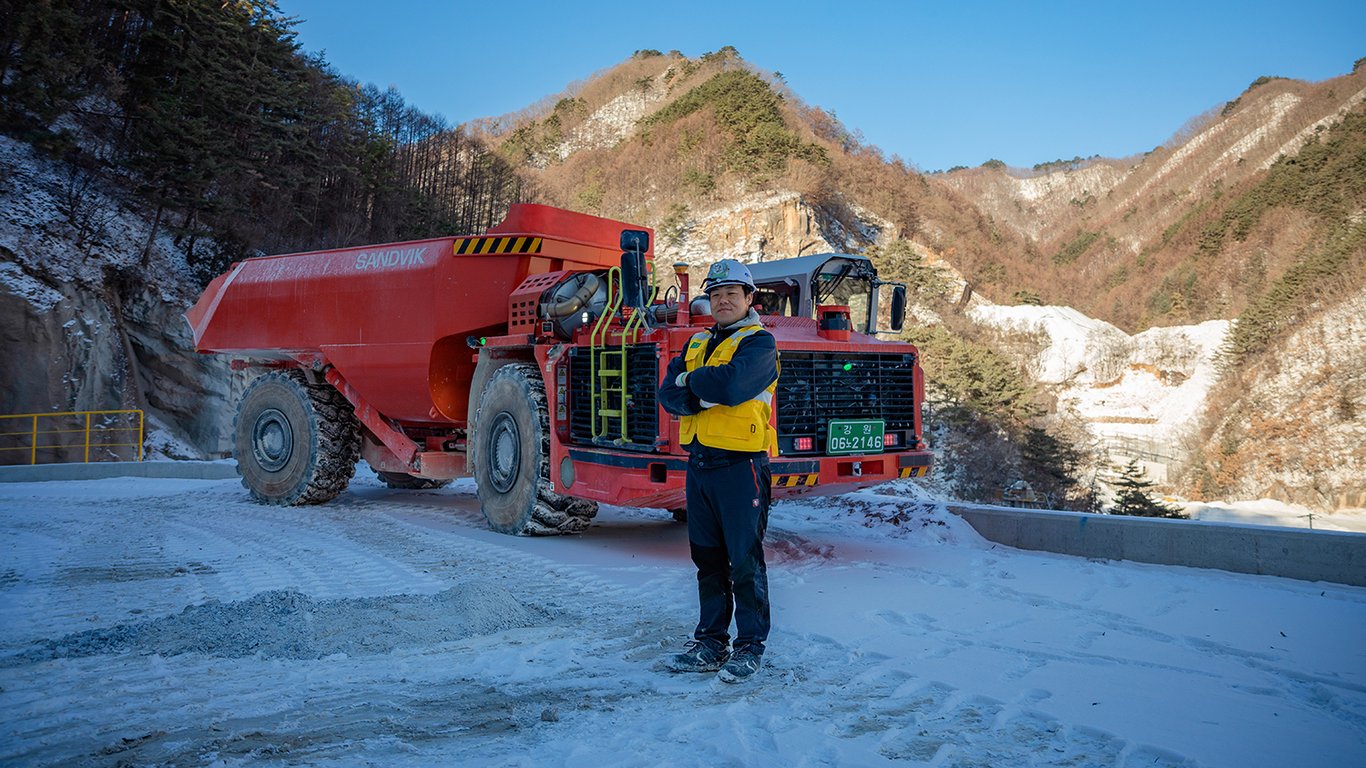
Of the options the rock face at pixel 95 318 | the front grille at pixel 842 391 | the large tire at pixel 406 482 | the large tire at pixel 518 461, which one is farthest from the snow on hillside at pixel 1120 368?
the large tire at pixel 518 461

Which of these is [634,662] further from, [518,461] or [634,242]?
[518,461]

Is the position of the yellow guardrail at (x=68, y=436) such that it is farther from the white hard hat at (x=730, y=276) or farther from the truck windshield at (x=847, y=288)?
the white hard hat at (x=730, y=276)

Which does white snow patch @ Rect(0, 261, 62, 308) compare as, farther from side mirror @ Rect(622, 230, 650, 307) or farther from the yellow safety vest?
the yellow safety vest

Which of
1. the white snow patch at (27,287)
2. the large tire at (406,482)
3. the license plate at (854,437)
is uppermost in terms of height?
the white snow patch at (27,287)

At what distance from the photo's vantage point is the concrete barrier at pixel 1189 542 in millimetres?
5715

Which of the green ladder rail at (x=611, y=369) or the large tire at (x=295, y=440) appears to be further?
the large tire at (x=295, y=440)

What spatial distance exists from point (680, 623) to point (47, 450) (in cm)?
1881

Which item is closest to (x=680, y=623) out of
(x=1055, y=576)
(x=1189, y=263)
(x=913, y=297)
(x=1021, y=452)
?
(x=1055, y=576)

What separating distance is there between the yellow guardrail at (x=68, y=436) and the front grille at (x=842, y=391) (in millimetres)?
16095

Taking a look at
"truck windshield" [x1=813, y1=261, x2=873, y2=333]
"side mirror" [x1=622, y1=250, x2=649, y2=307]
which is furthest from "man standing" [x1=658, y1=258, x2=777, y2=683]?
"truck windshield" [x1=813, y1=261, x2=873, y2=333]

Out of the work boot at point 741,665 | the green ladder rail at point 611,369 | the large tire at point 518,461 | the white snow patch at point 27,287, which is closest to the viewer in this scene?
the work boot at point 741,665

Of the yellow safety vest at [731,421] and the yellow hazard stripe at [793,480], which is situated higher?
the yellow safety vest at [731,421]

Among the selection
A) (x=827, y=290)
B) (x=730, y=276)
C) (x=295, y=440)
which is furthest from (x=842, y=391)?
(x=295, y=440)

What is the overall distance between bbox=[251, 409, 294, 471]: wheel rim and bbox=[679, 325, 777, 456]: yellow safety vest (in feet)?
26.0
